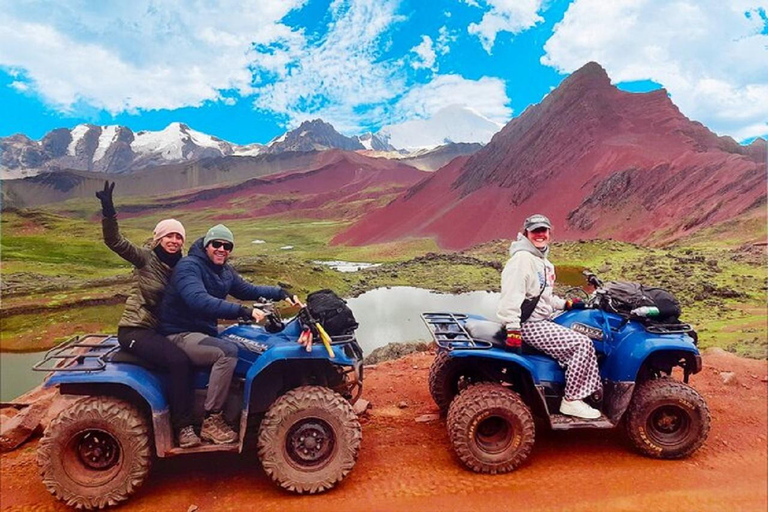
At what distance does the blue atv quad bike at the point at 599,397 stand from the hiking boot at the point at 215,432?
207 centimetres

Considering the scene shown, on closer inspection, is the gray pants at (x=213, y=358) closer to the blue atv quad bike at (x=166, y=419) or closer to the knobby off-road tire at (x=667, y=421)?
the blue atv quad bike at (x=166, y=419)

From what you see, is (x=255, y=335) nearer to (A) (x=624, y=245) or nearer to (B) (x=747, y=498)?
(B) (x=747, y=498)

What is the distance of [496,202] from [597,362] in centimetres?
5101

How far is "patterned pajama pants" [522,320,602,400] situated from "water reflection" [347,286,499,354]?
26.4ft

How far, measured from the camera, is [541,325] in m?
4.54

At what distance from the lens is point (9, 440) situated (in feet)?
16.6

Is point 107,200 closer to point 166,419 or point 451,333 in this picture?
point 166,419

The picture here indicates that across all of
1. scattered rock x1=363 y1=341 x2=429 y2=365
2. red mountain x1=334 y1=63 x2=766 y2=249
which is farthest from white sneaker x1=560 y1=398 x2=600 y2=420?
red mountain x1=334 y1=63 x2=766 y2=249

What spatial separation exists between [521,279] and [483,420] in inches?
56.2

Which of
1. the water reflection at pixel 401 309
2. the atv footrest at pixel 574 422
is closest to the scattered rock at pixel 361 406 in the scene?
the atv footrest at pixel 574 422

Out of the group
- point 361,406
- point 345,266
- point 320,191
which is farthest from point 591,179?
point 320,191

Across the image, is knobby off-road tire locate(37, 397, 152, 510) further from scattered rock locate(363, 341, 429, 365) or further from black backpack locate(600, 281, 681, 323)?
scattered rock locate(363, 341, 429, 365)

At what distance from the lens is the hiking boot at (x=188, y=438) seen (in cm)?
407

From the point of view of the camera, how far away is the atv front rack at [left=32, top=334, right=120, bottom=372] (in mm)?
4000
